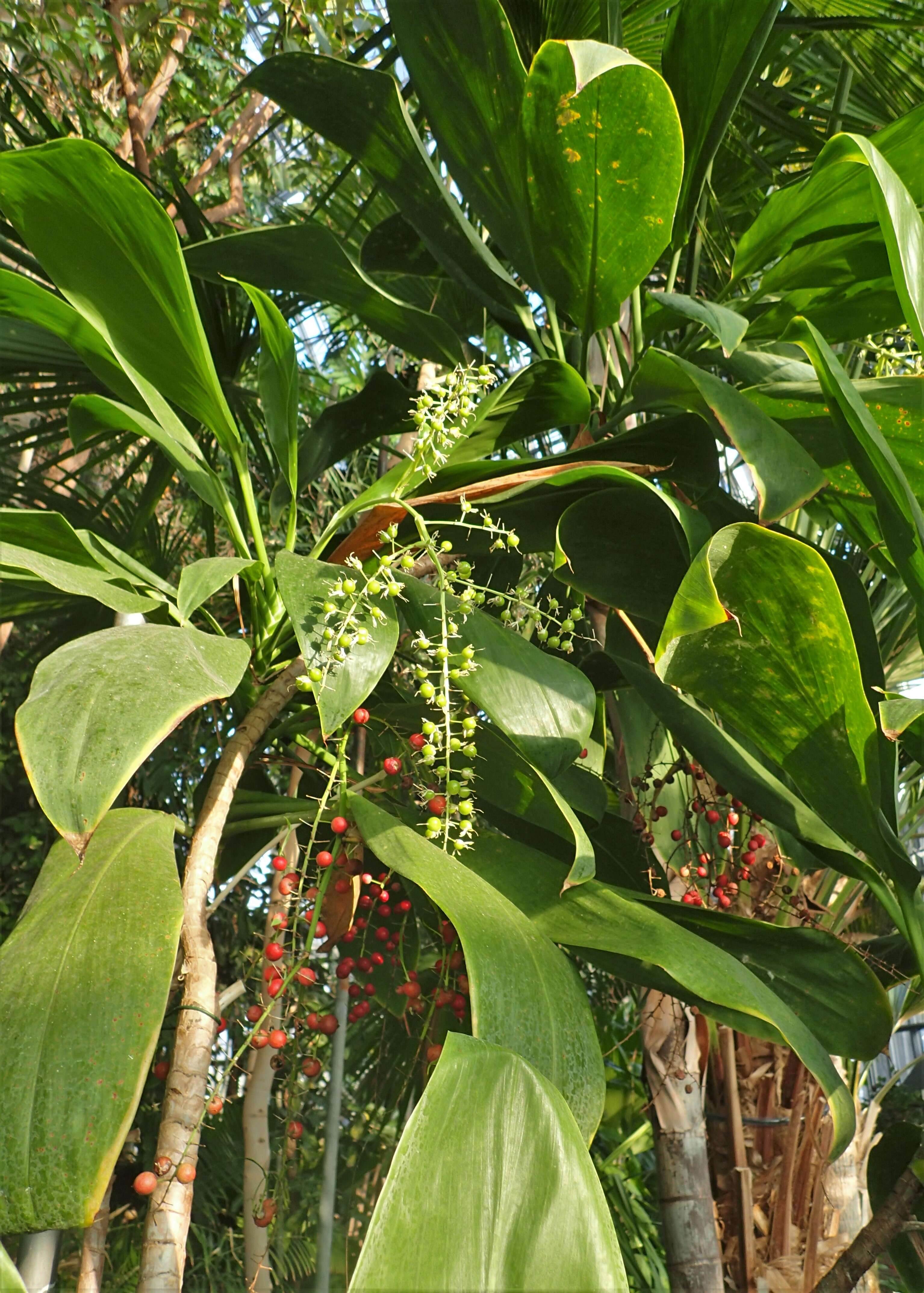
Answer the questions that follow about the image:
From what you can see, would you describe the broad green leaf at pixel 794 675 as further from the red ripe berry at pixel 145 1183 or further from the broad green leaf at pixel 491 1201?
the red ripe berry at pixel 145 1183

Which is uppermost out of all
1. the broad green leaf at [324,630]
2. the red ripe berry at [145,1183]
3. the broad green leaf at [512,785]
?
the broad green leaf at [324,630]

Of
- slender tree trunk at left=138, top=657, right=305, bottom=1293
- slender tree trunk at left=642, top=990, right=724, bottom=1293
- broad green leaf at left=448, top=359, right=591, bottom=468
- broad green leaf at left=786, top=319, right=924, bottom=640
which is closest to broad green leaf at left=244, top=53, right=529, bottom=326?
broad green leaf at left=448, top=359, right=591, bottom=468

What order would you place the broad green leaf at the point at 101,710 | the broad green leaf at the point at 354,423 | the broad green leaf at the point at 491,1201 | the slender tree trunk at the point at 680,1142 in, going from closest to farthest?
the broad green leaf at the point at 491,1201, the broad green leaf at the point at 101,710, the slender tree trunk at the point at 680,1142, the broad green leaf at the point at 354,423

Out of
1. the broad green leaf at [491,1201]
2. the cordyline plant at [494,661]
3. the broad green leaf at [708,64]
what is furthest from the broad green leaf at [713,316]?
the broad green leaf at [491,1201]

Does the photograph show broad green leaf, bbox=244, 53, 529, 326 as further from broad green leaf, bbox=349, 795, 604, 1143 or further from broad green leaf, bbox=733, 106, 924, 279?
broad green leaf, bbox=349, 795, 604, 1143

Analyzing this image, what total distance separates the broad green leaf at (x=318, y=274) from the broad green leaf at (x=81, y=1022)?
50cm

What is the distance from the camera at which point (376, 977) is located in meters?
0.76

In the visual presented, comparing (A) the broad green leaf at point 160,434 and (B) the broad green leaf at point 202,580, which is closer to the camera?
(B) the broad green leaf at point 202,580

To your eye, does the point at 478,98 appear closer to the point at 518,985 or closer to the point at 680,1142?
the point at 518,985

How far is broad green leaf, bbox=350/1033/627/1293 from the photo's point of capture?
27cm

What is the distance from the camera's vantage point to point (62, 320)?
688mm

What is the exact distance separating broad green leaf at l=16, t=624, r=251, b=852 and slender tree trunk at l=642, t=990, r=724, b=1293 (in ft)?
1.58

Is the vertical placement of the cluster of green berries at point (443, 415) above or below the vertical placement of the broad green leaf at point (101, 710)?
above

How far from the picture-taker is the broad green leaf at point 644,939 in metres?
0.47
